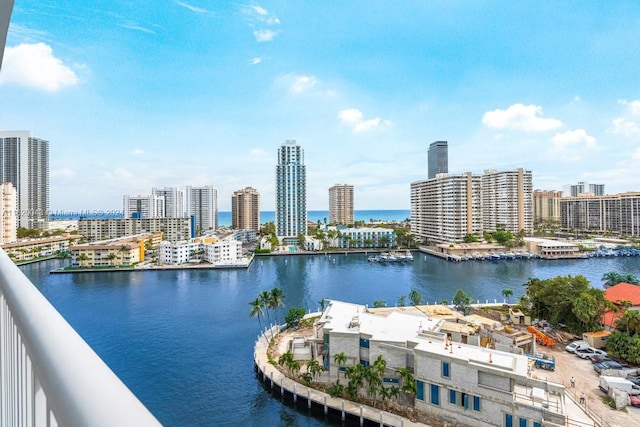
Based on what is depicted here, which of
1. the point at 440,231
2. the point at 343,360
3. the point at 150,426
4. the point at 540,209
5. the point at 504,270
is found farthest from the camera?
the point at 540,209

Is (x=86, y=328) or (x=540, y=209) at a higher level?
(x=540, y=209)

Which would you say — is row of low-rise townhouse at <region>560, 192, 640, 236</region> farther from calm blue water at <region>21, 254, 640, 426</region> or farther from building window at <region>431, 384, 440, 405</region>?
building window at <region>431, 384, 440, 405</region>

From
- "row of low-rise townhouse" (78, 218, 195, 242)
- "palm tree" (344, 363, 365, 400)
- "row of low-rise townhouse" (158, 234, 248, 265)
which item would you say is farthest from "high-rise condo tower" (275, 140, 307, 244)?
"palm tree" (344, 363, 365, 400)

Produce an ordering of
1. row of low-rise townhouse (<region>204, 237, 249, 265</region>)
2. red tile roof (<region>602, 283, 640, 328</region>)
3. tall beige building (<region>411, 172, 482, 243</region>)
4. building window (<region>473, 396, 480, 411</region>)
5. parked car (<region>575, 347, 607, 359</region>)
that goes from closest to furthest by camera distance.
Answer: building window (<region>473, 396, 480, 411</region>), parked car (<region>575, 347, 607, 359</region>), red tile roof (<region>602, 283, 640, 328</region>), row of low-rise townhouse (<region>204, 237, 249, 265</region>), tall beige building (<region>411, 172, 482, 243</region>)

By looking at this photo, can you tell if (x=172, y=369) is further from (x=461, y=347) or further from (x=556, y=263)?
(x=556, y=263)

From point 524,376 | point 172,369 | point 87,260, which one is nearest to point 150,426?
point 524,376

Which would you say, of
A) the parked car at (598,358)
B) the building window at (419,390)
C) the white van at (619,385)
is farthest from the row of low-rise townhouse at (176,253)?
the white van at (619,385)

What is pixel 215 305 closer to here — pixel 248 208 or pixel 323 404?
pixel 323 404

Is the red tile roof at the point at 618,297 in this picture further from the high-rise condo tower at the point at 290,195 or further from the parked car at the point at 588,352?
the high-rise condo tower at the point at 290,195
